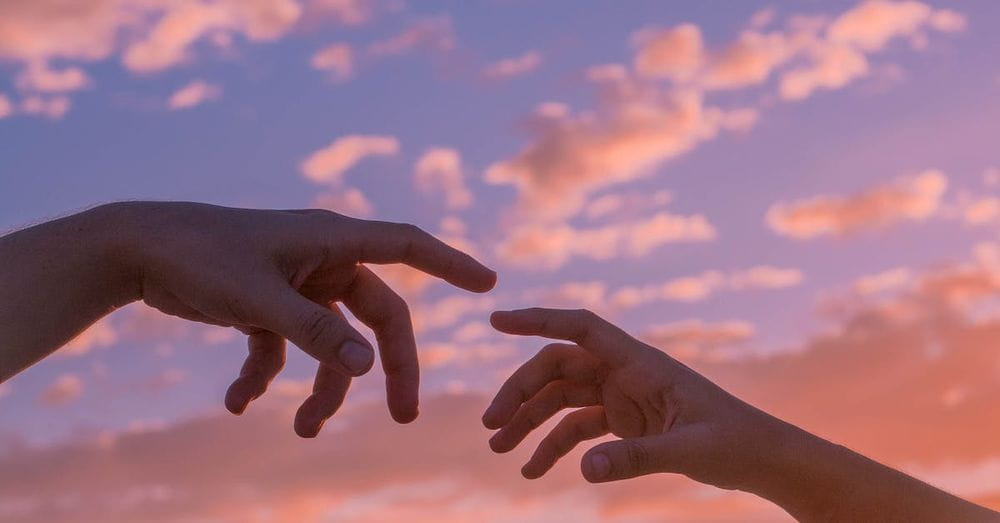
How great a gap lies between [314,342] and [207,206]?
0.97 m

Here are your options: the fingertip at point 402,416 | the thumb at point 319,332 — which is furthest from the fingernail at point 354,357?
the fingertip at point 402,416

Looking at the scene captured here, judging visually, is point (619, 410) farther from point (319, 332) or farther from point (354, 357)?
point (319, 332)

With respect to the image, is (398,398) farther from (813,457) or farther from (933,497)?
(933,497)

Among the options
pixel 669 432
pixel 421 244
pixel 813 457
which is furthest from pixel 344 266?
pixel 813 457

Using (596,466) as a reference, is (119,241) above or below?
above

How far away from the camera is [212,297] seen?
4797mm

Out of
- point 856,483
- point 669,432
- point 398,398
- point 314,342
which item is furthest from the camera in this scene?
point 398,398

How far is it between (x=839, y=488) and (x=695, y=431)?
0.96 meters

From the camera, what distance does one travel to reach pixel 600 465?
4.52m

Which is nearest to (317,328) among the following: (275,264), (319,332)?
(319,332)

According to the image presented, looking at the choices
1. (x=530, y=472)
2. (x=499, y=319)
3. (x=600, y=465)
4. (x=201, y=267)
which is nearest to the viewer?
(x=600, y=465)

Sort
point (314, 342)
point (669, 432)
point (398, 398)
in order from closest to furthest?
point (314, 342) → point (669, 432) → point (398, 398)

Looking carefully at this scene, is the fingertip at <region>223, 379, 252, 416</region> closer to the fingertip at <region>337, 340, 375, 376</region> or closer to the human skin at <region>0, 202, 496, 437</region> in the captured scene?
the human skin at <region>0, 202, 496, 437</region>

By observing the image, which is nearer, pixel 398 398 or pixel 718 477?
pixel 718 477
